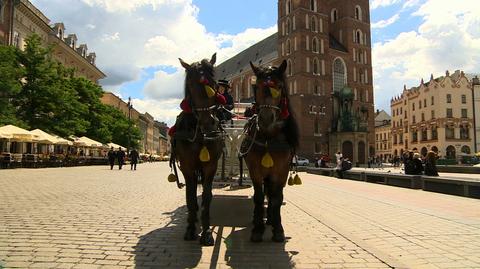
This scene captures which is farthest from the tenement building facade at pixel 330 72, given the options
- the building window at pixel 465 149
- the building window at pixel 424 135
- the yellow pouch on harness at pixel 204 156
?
the yellow pouch on harness at pixel 204 156

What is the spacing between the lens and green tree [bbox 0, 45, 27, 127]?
28078 mm

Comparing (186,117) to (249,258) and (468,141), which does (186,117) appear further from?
(468,141)

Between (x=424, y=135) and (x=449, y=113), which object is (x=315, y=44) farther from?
(x=424, y=135)

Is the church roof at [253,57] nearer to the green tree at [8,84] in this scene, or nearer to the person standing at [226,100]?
the green tree at [8,84]

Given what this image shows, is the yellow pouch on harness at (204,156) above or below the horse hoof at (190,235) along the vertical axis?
above

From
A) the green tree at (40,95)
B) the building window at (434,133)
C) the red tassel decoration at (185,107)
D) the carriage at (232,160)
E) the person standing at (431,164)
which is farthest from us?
the building window at (434,133)

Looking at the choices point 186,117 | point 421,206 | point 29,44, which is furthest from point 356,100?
point 186,117

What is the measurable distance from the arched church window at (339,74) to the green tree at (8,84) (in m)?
54.7

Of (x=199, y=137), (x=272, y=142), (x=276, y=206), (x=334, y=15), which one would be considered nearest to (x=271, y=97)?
(x=272, y=142)

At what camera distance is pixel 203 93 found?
5688 millimetres

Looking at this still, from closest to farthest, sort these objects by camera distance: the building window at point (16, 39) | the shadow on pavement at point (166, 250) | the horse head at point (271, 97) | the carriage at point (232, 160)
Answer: the shadow on pavement at point (166, 250) → the horse head at point (271, 97) → the carriage at point (232, 160) → the building window at point (16, 39)

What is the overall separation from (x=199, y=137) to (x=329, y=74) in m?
68.0

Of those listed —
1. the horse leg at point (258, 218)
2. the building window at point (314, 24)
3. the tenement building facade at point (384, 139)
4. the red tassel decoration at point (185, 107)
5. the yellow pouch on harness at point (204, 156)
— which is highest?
the building window at point (314, 24)

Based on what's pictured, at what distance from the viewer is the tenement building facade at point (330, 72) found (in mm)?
67438
